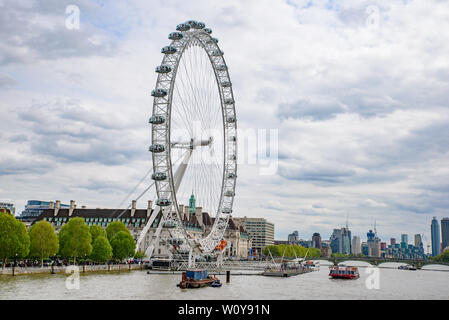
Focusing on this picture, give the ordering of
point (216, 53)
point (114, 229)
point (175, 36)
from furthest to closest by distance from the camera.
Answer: point (114, 229) → point (216, 53) → point (175, 36)

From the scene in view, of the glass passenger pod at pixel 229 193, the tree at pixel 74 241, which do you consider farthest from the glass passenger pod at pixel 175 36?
the tree at pixel 74 241

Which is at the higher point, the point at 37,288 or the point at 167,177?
the point at 167,177

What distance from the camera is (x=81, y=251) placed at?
72.3 meters

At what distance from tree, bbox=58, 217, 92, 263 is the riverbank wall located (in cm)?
223

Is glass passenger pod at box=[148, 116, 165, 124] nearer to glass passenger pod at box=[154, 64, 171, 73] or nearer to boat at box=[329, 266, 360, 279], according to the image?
glass passenger pod at box=[154, 64, 171, 73]

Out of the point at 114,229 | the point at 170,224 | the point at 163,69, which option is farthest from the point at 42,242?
the point at 163,69

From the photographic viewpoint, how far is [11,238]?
57219mm

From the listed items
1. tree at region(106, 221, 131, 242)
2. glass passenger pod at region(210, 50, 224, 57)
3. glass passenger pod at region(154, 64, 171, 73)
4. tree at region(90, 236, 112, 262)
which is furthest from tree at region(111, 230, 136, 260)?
glass passenger pod at region(154, 64, 171, 73)

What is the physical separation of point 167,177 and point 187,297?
1660cm

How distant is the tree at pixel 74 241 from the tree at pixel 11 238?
456 inches

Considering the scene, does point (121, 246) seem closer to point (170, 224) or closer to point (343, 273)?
→ point (170, 224)

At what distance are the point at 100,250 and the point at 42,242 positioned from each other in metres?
11.4
